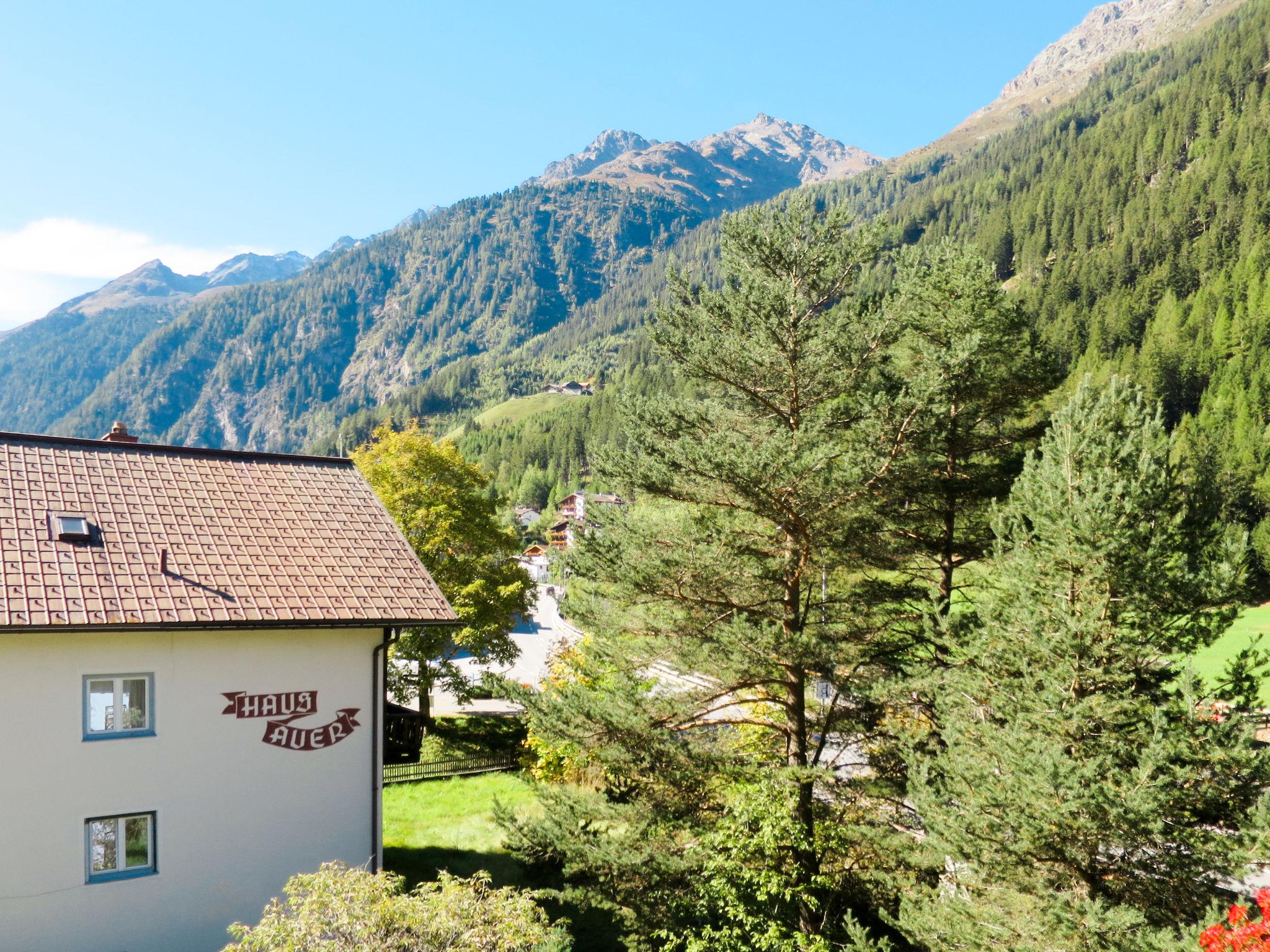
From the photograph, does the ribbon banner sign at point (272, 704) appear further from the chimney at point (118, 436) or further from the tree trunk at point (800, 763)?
the tree trunk at point (800, 763)

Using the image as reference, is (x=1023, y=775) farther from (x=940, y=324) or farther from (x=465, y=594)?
(x=465, y=594)

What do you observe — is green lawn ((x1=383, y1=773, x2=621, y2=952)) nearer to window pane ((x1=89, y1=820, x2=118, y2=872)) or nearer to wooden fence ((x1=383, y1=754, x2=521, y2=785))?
wooden fence ((x1=383, y1=754, x2=521, y2=785))

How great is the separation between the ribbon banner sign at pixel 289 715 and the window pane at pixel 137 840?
1.85 meters

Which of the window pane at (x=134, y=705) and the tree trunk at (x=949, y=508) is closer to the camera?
the window pane at (x=134, y=705)

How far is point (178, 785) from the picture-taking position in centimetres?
1275

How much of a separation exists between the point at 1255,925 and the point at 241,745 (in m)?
13.2

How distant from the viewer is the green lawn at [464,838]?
16.6m

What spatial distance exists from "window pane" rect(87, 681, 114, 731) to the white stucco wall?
0.68 ft

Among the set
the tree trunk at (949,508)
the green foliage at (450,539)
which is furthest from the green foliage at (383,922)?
the green foliage at (450,539)

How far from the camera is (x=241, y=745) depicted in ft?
43.8

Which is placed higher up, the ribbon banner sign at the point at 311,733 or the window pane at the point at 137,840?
the ribbon banner sign at the point at 311,733

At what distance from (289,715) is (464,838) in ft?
24.5

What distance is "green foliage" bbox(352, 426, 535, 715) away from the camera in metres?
27.0

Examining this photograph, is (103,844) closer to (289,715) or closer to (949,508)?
(289,715)
